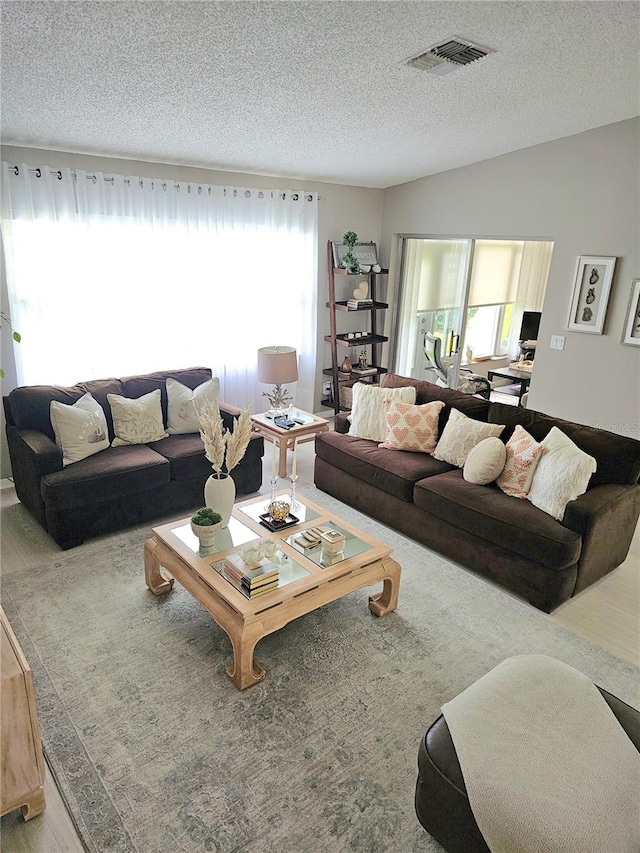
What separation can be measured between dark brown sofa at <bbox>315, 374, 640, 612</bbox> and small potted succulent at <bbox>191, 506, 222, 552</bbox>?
Result: 138cm

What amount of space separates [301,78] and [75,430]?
2.49m

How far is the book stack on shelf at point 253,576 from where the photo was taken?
2479 millimetres

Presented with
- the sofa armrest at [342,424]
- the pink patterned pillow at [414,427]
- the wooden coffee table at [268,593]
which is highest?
the pink patterned pillow at [414,427]

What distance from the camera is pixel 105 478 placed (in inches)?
137

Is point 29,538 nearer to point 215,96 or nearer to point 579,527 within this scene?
point 215,96

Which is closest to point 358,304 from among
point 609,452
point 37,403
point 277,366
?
point 277,366

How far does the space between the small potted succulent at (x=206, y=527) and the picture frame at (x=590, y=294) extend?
330cm

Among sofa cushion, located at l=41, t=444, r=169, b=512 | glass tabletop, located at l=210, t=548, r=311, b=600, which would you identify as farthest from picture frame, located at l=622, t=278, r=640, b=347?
sofa cushion, located at l=41, t=444, r=169, b=512

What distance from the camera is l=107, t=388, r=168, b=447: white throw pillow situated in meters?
3.95

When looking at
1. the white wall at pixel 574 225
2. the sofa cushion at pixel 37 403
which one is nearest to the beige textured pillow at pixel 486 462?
the white wall at pixel 574 225

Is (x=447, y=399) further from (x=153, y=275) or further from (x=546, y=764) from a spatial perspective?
(x=546, y=764)

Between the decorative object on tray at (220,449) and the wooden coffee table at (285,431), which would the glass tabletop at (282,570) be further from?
the wooden coffee table at (285,431)

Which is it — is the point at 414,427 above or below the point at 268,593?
above

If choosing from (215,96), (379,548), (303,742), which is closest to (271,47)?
→ (215,96)
